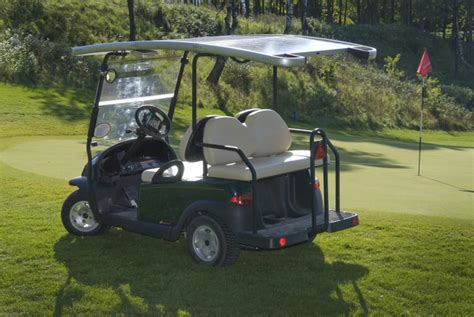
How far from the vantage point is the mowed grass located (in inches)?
213

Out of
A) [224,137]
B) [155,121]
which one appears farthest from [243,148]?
[155,121]

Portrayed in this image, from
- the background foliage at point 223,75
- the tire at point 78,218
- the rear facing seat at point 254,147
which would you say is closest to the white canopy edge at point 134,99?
the tire at point 78,218

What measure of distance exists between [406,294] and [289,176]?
154 centimetres

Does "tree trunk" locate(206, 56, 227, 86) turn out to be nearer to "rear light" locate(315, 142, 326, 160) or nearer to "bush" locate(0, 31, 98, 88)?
"bush" locate(0, 31, 98, 88)

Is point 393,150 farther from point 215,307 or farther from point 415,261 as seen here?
point 215,307

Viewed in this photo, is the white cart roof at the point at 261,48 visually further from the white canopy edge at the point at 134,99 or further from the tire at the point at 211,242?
the tire at the point at 211,242

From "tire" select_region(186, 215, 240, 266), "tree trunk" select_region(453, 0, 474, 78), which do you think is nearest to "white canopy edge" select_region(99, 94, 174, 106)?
"tire" select_region(186, 215, 240, 266)

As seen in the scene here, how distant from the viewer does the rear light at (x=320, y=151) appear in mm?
6175

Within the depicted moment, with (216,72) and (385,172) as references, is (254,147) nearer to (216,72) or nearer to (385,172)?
(385,172)

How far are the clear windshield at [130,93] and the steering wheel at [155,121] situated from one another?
18 cm

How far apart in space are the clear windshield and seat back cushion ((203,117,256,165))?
127 cm

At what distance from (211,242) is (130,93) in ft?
6.22

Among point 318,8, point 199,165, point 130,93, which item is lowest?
point 199,165

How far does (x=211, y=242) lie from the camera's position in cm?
621
